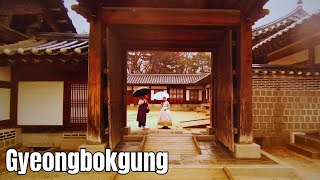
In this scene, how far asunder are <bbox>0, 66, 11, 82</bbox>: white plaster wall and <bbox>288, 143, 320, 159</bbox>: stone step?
10.6 m

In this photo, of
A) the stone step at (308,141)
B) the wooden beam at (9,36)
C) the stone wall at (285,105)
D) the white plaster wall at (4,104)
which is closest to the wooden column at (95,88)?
the white plaster wall at (4,104)

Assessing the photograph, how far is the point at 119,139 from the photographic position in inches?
335

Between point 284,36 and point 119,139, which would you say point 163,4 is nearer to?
point 119,139

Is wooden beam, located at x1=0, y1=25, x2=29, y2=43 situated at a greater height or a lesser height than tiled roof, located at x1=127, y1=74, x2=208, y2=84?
lesser

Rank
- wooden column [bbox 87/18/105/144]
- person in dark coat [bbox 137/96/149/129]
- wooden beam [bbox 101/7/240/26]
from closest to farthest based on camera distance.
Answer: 1. wooden column [bbox 87/18/105/144]
2. wooden beam [bbox 101/7/240/26]
3. person in dark coat [bbox 137/96/149/129]

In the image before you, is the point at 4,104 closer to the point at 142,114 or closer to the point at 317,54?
the point at 142,114

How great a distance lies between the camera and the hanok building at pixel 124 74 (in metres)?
6.71

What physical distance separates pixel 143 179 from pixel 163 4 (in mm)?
4779

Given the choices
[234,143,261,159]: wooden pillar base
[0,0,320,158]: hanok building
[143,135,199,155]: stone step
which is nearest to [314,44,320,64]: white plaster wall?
[0,0,320,158]: hanok building

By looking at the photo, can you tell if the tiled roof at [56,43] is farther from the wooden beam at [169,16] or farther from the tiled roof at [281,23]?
the tiled roof at [281,23]

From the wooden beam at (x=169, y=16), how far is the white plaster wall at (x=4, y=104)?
14.1ft

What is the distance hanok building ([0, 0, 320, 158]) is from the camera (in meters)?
6.71

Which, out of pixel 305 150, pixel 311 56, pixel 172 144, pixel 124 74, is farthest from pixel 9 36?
pixel 311 56

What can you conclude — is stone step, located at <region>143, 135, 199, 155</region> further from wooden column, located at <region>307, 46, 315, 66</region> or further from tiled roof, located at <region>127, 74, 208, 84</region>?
tiled roof, located at <region>127, 74, 208, 84</region>
